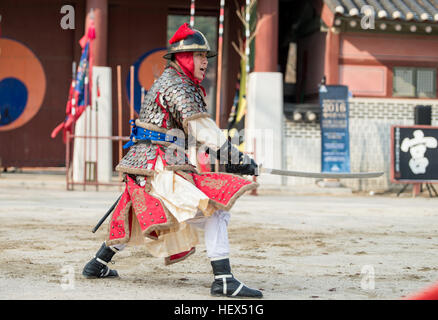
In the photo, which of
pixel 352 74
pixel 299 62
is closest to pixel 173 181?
pixel 352 74

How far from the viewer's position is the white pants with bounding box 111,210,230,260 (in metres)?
4.56

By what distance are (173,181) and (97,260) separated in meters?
0.84

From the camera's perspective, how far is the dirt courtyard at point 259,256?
4.71 metres

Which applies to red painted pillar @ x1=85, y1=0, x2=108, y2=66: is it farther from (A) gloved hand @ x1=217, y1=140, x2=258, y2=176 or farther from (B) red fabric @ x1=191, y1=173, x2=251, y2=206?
(A) gloved hand @ x1=217, y1=140, x2=258, y2=176

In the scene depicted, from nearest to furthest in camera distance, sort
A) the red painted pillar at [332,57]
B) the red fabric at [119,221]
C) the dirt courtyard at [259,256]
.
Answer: the dirt courtyard at [259,256] → the red fabric at [119,221] → the red painted pillar at [332,57]

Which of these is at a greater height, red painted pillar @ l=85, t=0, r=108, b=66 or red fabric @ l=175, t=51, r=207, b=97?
red painted pillar @ l=85, t=0, r=108, b=66

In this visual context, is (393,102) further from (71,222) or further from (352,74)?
(71,222)

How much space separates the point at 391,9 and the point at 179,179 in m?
12.6

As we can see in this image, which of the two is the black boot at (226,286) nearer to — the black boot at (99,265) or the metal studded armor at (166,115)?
the metal studded armor at (166,115)

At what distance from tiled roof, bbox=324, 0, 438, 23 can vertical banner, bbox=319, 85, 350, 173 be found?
159 centimetres

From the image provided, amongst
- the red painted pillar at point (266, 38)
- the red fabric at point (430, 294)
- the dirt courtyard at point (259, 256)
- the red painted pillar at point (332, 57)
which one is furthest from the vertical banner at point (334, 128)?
the red fabric at point (430, 294)

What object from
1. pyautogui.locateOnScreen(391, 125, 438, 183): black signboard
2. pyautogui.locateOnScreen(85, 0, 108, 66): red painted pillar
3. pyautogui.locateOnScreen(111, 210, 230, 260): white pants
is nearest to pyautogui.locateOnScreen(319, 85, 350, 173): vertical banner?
pyautogui.locateOnScreen(391, 125, 438, 183): black signboard

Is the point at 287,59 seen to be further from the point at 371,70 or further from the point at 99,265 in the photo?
the point at 99,265

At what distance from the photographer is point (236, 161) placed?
4605 mm
